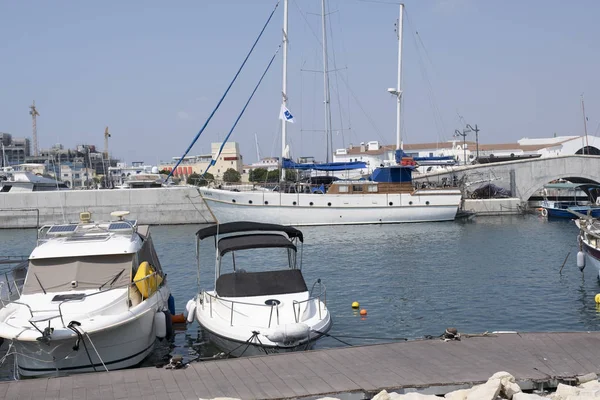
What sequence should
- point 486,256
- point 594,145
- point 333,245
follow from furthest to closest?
point 594,145
point 333,245
point 486,256

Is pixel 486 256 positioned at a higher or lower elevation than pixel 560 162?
lower

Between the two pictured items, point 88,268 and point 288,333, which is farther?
point 88,268

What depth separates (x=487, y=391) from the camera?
10125 mm

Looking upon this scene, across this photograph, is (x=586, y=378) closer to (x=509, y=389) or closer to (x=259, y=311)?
(x=509, y=389)

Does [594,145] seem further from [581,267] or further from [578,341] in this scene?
[578,341]

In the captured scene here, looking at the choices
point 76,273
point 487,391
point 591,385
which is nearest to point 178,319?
point 76,273

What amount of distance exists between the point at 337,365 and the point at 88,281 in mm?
7002

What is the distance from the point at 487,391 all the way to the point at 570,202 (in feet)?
167

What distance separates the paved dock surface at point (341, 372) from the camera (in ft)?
36.2

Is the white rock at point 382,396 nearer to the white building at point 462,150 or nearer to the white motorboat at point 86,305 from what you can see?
the white motorboat at point 86,305

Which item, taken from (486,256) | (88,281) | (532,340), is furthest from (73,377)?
(486,256)

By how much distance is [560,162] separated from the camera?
61.9 meters

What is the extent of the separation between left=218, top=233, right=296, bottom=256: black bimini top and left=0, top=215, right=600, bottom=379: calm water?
8.82 ft

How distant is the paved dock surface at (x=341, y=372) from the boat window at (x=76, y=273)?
404cm
